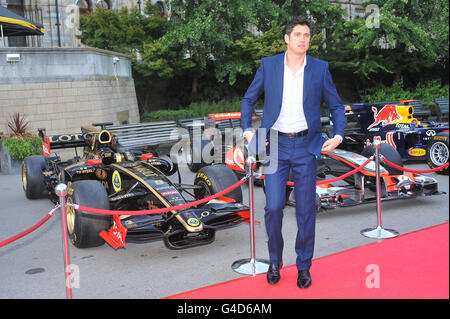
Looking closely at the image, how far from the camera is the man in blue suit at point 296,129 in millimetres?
3604

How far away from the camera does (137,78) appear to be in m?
22.2

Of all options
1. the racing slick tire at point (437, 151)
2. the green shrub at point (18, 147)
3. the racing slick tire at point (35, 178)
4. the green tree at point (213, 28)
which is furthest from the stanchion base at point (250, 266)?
the green tree at point (213, 28)

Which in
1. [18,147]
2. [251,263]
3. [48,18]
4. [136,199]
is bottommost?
[251,263]

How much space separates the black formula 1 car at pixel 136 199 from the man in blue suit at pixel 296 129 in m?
1.29

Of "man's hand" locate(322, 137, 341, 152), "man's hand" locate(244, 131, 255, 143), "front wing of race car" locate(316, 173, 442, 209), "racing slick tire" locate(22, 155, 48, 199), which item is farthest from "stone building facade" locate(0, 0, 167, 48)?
"man's hand" locate(322, 137, 341, 152)

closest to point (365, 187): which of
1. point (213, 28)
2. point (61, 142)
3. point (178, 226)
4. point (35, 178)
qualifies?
point (178, 226)

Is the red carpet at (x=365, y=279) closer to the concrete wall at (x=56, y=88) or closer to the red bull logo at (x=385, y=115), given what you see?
the red bull logo at (x=385, y=115)

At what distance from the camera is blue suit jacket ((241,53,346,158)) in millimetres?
3617

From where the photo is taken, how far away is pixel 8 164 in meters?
11.2

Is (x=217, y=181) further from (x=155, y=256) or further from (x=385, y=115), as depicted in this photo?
Result: (x=385, y=115)

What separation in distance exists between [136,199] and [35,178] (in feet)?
9.27

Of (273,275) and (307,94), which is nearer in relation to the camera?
(307,94)
